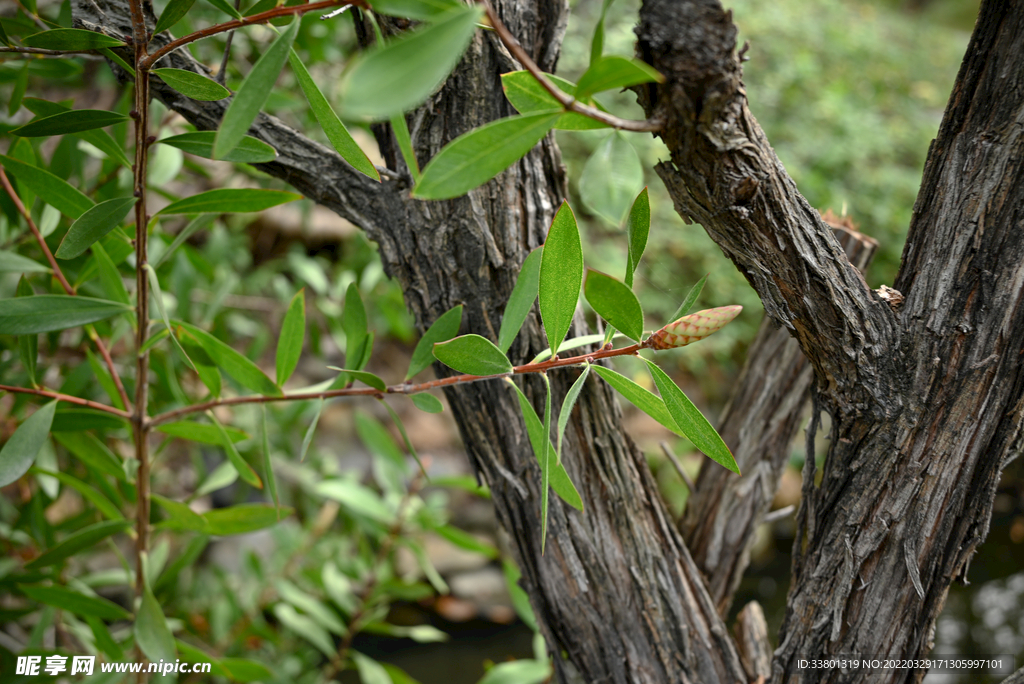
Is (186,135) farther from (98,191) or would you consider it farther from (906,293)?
(906,293)

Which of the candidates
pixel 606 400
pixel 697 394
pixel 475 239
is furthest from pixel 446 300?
pixel 697 394

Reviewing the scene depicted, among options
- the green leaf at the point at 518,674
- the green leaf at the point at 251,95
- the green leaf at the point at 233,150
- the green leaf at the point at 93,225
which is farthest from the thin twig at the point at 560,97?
the green leaf at the point at 518,674

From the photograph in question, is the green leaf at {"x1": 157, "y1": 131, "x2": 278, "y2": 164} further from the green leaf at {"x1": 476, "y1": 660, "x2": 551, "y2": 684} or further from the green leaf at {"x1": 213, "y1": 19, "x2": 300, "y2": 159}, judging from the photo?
the green leaf at {"x1": 476, "y1": 660, "x2": 551, "y2": 684}

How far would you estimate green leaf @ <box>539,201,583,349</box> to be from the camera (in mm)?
377

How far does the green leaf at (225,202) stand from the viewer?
499mm

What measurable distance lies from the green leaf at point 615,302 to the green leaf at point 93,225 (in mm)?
347

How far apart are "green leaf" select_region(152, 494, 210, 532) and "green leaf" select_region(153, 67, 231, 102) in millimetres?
390

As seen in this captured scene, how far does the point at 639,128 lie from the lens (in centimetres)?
31

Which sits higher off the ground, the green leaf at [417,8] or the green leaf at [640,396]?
the green leaf at [417,8]

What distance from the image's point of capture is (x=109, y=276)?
50 centimetres

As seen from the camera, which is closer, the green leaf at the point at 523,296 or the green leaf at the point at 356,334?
the green leaf at the point at 523,296

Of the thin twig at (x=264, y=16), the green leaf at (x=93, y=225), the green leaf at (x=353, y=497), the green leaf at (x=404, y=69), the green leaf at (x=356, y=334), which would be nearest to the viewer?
the green leaf at (x=404, y=69)

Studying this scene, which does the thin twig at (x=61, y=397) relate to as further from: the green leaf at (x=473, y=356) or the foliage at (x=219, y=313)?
the green leaf at (x=473, y=356)

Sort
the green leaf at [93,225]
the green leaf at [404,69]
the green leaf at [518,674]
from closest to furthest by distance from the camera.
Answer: the green leaf at [404,69] → the green leaf at [93,225] → the green leaf at [518,674]
